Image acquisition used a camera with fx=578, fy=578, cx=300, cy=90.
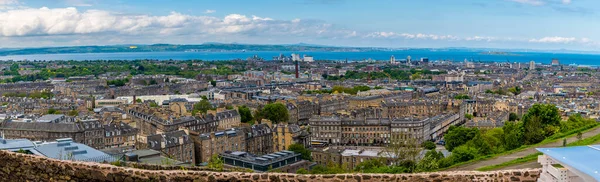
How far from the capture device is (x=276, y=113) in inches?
1881

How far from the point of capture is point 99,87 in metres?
83.6

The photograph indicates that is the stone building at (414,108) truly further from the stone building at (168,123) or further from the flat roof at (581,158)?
the flat roof at (581,158)

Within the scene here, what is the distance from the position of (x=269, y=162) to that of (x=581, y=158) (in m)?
20.4

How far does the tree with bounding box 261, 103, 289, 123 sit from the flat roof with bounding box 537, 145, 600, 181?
40233 mm

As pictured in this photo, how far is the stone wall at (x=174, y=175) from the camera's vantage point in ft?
24.1

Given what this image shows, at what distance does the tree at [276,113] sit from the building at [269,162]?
59.5 ft

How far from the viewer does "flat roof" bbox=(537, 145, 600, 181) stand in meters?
6.41

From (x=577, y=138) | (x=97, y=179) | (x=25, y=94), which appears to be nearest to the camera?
(x=97, y=179)

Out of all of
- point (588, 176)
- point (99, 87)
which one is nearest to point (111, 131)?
point (588, 176)

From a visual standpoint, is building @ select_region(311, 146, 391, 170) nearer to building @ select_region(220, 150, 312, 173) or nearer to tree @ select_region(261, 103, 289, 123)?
building @ select_region(220, 150, 312, 173)

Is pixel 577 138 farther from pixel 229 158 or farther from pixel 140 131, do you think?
pixel 140 131

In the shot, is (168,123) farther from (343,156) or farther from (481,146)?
(481,146)

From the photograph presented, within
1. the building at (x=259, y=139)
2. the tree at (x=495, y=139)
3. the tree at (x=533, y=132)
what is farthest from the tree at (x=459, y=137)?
the building at (x=259, y=139)

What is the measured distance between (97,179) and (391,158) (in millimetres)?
22076
